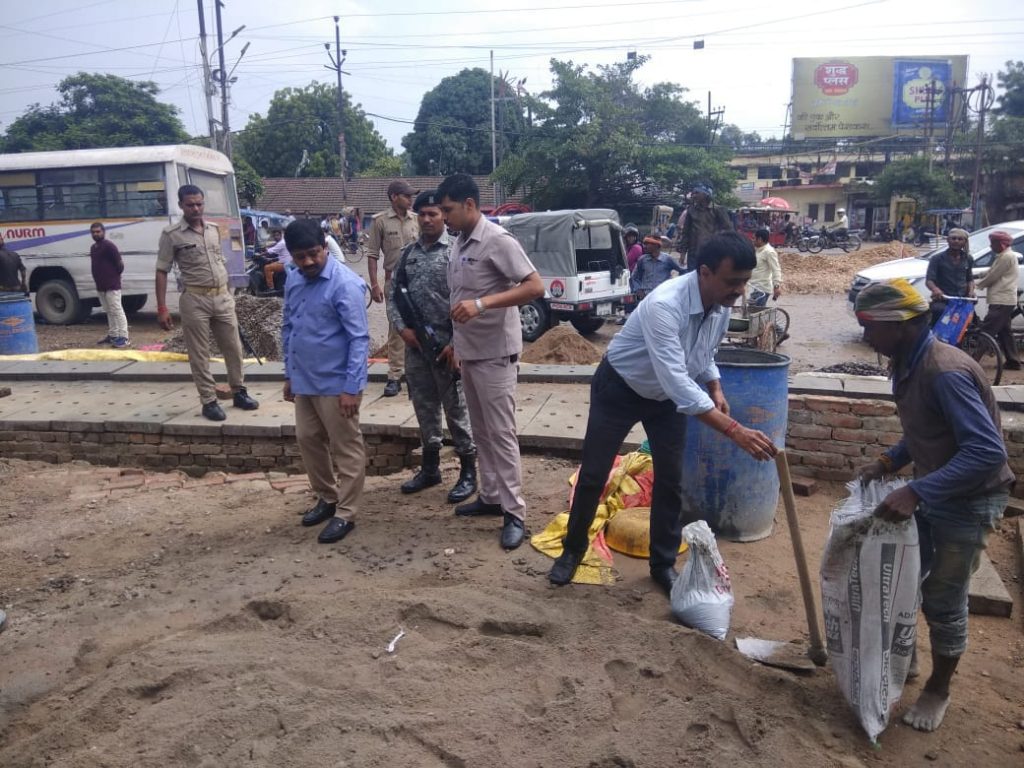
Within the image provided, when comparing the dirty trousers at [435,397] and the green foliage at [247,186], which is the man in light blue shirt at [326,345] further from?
the green foliage at [247,186]

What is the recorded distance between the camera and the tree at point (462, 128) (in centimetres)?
3888

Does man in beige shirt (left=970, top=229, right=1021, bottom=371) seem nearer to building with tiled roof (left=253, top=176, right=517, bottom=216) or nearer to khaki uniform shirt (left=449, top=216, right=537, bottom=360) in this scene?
khaki uniform shirt (left=449, top=216, right=537, bottom=360)

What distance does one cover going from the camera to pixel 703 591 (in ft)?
10.5

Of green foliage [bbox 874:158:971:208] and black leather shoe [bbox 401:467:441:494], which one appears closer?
black leather shoe [bbox 401:467:441:494]

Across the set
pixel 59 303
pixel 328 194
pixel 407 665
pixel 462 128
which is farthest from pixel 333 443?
pixel 462 128

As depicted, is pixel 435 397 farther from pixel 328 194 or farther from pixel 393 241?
pixel 328 194

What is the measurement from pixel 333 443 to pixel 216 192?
1199 cm

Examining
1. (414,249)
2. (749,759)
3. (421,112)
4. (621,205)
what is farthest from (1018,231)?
(421,112)

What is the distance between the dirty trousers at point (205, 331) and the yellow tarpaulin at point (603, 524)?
307 centimetres

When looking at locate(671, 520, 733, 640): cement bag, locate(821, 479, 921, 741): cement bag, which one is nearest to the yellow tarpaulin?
locate(671, 520, 733, 640): cement bag

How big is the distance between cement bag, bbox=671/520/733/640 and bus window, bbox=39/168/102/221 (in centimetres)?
1284

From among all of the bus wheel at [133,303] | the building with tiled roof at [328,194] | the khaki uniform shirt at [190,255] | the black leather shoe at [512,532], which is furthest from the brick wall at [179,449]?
the building with tiled roof at [328,194]

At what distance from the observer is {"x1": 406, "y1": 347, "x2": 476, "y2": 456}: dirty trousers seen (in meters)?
4.44

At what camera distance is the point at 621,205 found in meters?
28.3
